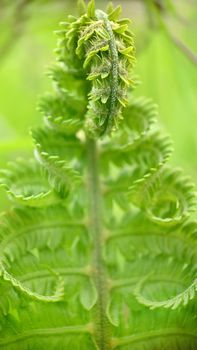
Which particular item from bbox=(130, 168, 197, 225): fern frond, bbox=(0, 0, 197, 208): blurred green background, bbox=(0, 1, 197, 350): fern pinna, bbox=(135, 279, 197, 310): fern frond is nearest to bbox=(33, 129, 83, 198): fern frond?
bbox=(0, 1, 197, 350): fern pinna

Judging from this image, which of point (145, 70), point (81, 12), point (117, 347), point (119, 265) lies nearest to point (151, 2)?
point (145, 70)

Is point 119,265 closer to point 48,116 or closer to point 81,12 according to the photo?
point 48,116

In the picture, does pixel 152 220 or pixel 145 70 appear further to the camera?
pixel 145 70

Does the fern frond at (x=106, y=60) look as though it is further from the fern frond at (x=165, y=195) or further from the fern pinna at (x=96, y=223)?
the fern frond at (x=165, y=195)

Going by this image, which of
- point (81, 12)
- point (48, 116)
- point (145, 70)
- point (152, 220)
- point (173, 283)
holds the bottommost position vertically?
point (173, 283)

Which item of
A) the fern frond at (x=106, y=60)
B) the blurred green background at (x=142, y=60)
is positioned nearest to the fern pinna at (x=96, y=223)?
the fern frond at (x=106, y=60)

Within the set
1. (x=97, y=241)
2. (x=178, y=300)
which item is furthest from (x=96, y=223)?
(x=178, y=300)

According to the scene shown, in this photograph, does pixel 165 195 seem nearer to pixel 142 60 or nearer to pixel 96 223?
pixel 96 223
